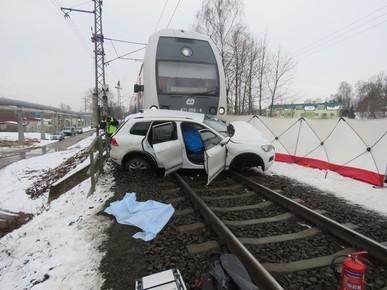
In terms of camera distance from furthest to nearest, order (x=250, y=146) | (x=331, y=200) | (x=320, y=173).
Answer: (x=320, y=173)
(x=250, y=146)
(x=331, y=200)

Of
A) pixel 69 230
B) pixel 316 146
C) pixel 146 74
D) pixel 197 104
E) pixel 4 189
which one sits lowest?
pixel 4 189

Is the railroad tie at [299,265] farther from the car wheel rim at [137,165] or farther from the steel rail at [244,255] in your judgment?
the car wheel rim at [137,165]

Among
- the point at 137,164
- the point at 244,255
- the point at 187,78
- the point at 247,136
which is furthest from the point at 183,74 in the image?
the point at 244,255

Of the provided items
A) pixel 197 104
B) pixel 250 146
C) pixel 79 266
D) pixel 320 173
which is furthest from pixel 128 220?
pixel 320 173

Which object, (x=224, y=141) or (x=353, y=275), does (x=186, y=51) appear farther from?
(x=353, y=275)

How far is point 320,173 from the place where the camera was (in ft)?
28.5

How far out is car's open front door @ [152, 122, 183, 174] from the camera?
730 centimetres

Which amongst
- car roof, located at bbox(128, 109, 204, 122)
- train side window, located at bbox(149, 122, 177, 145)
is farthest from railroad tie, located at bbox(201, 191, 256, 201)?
car roof, located at bbox(128, 109, 204, 122)

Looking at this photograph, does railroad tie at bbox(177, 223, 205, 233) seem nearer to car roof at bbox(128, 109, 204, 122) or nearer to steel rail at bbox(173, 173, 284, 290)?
steel rail at bbox(173, 173, 284, 290)

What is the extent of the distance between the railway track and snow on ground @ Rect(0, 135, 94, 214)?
5167 mm

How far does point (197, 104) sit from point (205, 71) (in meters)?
1.14

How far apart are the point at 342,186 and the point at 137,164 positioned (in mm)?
5291

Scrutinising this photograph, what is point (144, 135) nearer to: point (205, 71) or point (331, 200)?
point (205, 71)

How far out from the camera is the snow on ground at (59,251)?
326cm
